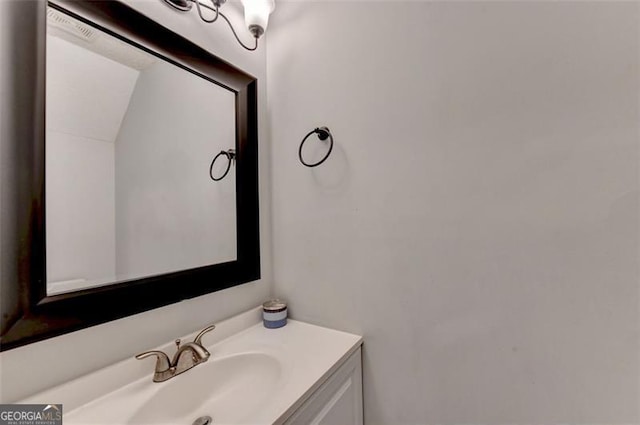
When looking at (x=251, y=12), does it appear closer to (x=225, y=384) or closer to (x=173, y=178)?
(x=173, y=178)

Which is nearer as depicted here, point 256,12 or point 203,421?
point 203,421

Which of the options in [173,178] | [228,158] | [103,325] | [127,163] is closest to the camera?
[103,325]

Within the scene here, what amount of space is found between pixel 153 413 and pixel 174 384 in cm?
7

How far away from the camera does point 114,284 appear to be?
75 cm

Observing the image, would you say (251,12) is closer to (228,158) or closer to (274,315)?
(228,158)

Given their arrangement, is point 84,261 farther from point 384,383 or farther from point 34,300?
point 384,383

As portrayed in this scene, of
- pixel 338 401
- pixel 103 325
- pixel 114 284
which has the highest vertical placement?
pixel 114 284

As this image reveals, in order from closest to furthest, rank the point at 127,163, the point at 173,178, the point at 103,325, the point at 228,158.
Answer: the point at 103,325, the point at 127,163, the point at 173,178, the point at 228,158

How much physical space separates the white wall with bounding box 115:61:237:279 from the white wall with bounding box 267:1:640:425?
0.33m

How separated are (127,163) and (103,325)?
1.56 ft

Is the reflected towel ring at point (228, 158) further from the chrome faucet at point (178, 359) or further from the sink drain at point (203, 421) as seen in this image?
the sink drain at point (203, 421)

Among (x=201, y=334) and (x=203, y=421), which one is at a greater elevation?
(x=201, y=334)

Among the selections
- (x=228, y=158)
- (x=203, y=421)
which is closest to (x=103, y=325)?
(x=203, y=421)

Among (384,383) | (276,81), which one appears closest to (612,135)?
(384,383)
